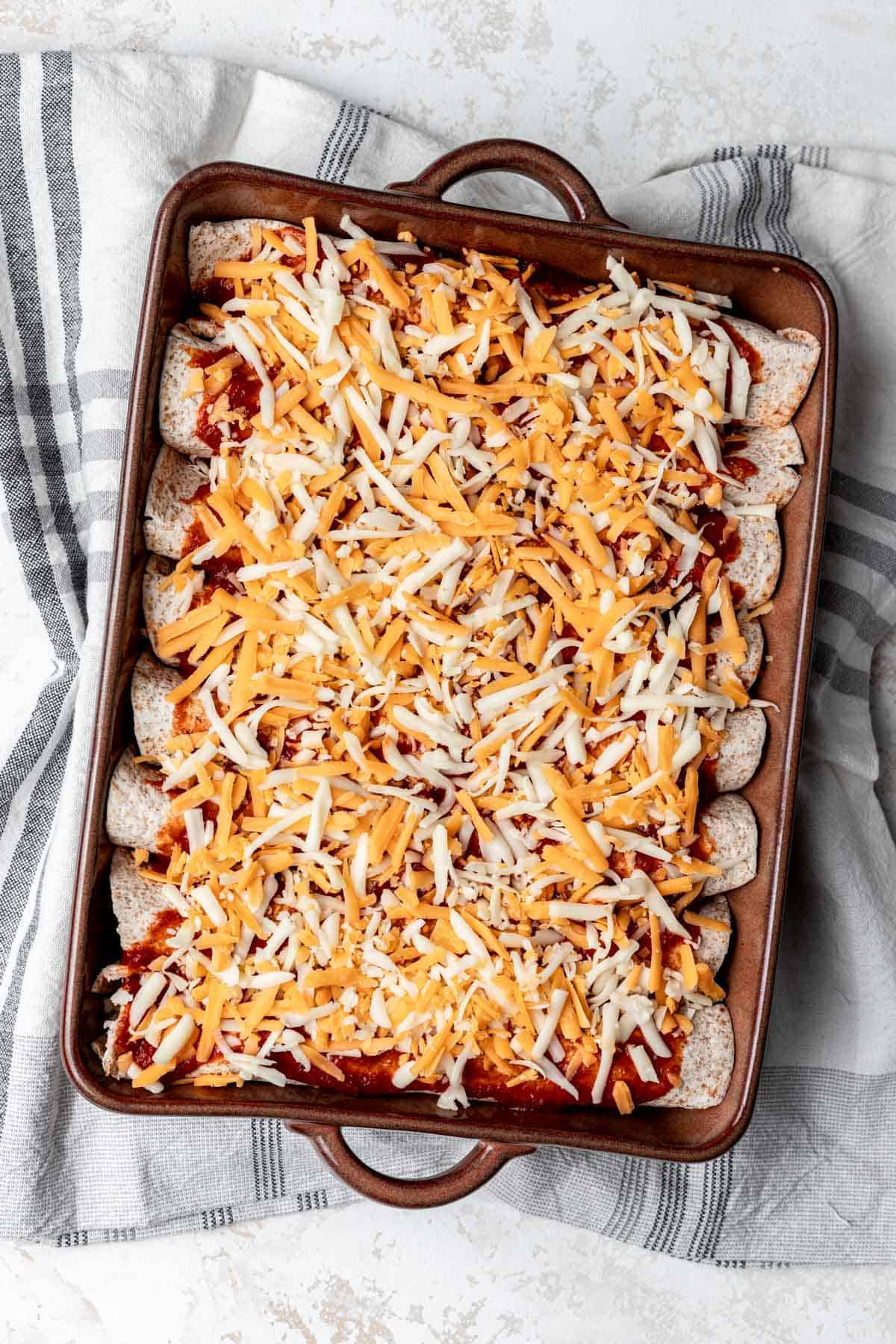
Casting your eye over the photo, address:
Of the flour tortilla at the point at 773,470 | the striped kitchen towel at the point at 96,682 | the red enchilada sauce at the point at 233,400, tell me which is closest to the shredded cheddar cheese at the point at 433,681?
the red enchilada sauce at the point at 233,400

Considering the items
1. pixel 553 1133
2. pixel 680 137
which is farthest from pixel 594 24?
pixel 553 1133

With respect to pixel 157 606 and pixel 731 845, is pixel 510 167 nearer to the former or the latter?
pixel 157 606

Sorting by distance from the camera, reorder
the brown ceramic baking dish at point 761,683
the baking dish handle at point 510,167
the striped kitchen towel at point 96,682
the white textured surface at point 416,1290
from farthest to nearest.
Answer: the white textured surface at point 416,1290
the striped kitchen towel at point 96,682
the baking dish handle at point 510,167
the brown ceramic baking dish at point 761,683

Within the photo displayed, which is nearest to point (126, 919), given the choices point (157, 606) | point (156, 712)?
point (156, 712)

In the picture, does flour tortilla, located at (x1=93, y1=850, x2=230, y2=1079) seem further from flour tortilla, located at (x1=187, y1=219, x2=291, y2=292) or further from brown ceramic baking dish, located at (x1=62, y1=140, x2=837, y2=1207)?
flour tortilla, located at (x1=187, y1=219, x2=291, y2=292)

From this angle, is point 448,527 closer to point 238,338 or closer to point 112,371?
point 238,338

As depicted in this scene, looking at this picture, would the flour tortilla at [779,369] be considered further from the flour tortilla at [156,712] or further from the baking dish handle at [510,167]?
the flour tortilla at [156,712]

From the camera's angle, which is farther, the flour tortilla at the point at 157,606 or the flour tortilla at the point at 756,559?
the flour tortilla at the point at 756,559
